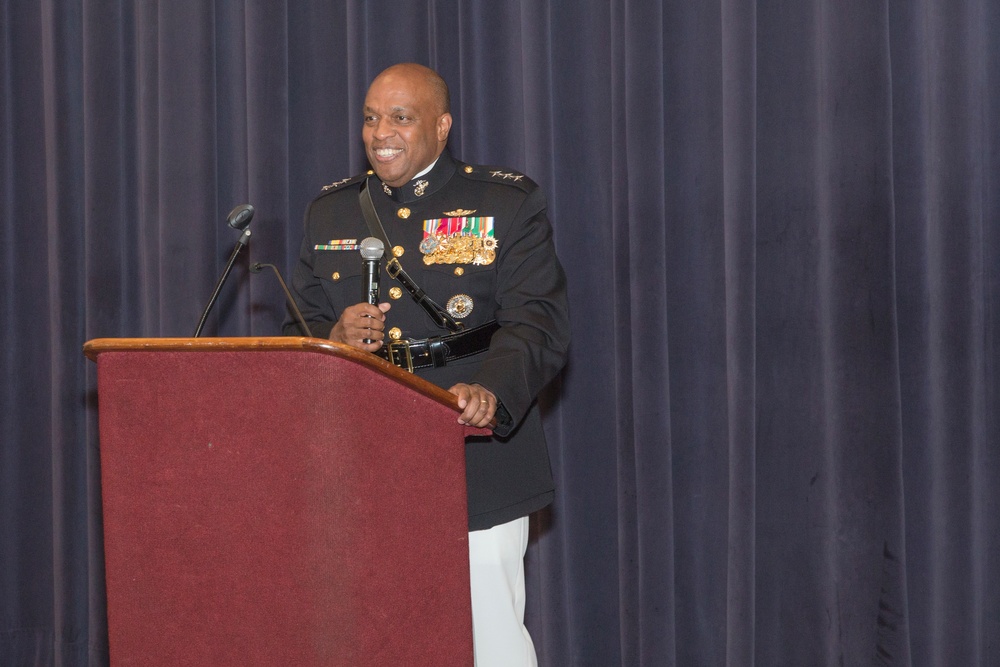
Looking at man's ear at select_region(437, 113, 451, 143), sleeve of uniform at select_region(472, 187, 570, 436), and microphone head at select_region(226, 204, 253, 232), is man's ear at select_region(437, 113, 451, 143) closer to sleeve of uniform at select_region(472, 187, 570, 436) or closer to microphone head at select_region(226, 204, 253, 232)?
sleeve of uniform at select_region(472, 187, 570, 436)

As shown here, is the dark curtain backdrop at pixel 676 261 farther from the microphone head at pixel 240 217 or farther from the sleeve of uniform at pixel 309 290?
the microphone head at pixel 240 217

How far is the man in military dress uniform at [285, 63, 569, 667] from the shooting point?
76.4 inches

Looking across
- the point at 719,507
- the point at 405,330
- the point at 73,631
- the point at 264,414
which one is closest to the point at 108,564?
the point at 264,414

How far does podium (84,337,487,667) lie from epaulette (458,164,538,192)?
30.1 inches

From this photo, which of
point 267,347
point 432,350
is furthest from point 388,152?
point 267,347

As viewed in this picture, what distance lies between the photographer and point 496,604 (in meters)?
1.93

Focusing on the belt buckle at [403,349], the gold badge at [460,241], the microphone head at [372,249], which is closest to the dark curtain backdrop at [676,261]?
the gold badge at [460,241]

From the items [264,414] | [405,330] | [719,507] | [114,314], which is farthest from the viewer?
[114,314]

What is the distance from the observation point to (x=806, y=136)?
2.64m

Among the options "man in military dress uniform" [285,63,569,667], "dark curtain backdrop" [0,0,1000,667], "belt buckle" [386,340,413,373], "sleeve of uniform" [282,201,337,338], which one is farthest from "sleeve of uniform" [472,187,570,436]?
"dark curtain backdrop" [0,0,1000,667]

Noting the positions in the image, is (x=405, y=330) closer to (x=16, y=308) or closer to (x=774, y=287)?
(x=774, y=287)

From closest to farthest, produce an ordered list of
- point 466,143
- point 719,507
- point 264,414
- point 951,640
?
point 264,414 < point 951,640 < point 719,507 < point 466,143

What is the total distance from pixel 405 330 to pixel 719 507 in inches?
45.8

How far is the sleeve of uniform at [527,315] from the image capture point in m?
1.79
